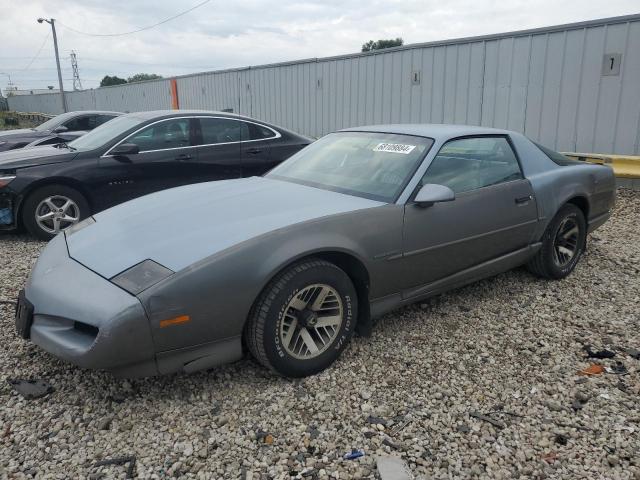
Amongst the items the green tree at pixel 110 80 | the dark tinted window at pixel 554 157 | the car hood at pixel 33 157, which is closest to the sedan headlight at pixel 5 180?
the car hood at pixel 33 157

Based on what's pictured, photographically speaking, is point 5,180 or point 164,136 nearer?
point 5,180

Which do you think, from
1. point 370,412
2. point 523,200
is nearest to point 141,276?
point 370,412

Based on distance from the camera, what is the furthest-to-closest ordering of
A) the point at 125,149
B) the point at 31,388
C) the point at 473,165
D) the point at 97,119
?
the point at 97,119
the point at 125,149
the point at 473,165
the point at 31,388

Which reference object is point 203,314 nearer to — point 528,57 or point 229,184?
point 229,184

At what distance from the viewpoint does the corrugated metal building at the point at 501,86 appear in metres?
7.28

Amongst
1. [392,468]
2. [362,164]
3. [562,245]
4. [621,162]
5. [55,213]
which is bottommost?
[392,468]

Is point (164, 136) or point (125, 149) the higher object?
point (164, 136)

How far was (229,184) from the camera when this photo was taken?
367 cm

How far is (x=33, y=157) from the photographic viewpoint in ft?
18.3

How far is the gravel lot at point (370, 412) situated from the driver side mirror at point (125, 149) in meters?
2.70

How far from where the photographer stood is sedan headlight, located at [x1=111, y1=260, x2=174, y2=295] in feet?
7.80

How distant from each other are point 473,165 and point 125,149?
3912 millimetres

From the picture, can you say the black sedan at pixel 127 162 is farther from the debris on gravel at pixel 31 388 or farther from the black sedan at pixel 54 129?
the black sedan at pixel 54 129

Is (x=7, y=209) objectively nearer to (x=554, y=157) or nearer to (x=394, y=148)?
(x=394, y=148)
